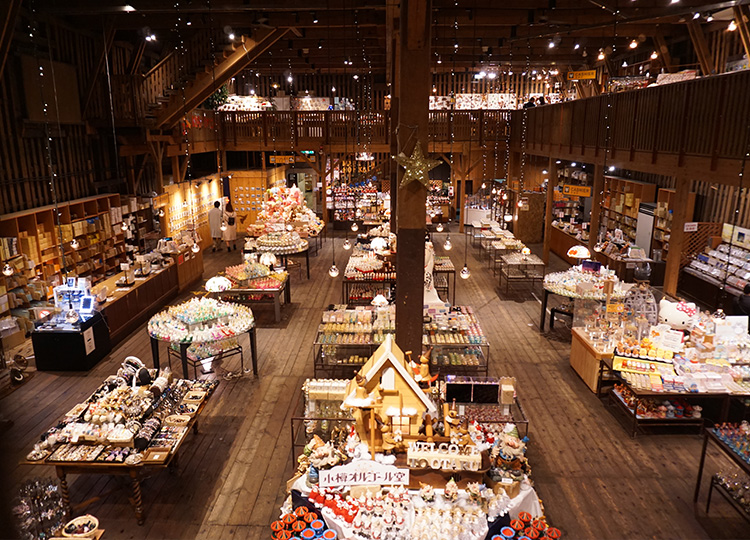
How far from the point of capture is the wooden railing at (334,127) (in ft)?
63.5

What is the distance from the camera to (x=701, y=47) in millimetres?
11750

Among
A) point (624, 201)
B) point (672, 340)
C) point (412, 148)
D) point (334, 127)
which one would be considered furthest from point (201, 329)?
point (334, 127)

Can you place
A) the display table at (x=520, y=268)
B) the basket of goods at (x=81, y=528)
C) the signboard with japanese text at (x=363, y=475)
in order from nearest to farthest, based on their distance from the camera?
the basket of goods at (x=81, y=528) < the signboard with japanese text at (x=363, y=475) < the display table at (x=520, y=268)

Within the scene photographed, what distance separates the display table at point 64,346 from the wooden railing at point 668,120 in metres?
10.5

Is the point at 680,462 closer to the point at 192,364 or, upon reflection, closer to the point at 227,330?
the point at 227,330

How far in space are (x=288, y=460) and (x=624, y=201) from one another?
12.9 metres

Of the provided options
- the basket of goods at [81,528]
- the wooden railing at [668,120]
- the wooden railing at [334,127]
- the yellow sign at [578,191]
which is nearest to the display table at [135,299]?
the basket of goods at [81,528]

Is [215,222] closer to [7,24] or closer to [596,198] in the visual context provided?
[7,24]

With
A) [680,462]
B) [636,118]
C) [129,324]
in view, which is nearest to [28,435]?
[129,324]

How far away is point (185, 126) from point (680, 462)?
14589 mm

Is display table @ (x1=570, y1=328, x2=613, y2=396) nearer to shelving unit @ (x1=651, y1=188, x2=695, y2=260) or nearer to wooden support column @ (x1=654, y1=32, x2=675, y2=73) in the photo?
shelving unit @ (x1=651, y1=188, x2=695, y2=260)

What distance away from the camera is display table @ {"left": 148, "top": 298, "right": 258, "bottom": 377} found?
7637 mm

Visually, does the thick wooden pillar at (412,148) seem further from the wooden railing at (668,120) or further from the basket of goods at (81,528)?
the wooden railing at (668,120)

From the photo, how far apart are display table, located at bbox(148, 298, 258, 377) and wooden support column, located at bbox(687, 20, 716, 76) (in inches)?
453
